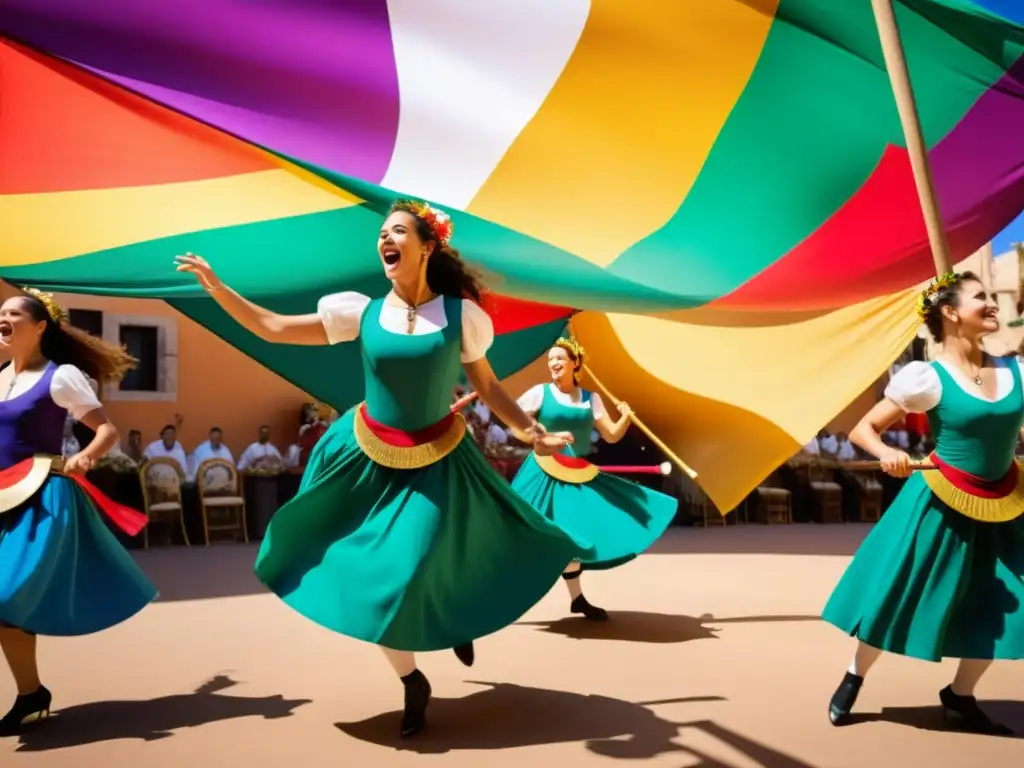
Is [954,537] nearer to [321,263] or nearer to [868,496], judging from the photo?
[321,263]

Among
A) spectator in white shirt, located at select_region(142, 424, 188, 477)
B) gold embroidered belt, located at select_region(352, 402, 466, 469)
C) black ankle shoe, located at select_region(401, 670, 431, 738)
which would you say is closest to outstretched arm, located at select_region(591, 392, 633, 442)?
gold embroidered belt, located at select_region(352, 402, 466, 469)

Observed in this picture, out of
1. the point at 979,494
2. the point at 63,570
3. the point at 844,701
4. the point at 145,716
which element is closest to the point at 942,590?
the point at 979,494

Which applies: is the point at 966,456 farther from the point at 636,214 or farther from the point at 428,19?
the point at 428,19

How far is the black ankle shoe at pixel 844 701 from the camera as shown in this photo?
2.38 metres

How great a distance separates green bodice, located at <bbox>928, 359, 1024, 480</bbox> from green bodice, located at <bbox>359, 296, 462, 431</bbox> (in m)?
1.29

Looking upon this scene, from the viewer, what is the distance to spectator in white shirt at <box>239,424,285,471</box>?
27.3 feet

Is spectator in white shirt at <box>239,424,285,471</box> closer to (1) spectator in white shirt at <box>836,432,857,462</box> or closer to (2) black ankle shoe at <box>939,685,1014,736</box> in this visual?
(1) spectator in white shirt at <box>836,432,857,462</box>

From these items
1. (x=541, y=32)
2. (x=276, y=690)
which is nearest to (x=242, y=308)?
(x=276, y=690)

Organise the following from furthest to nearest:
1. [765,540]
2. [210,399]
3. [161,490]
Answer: [210,399] → [765,540] → [161,490]

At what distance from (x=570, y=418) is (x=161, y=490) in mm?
4541

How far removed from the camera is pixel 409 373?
2.36 meters

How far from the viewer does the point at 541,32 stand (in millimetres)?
3916

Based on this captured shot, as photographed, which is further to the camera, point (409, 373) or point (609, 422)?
point (609, 422)

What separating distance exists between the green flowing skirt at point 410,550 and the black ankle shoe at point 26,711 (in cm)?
74
